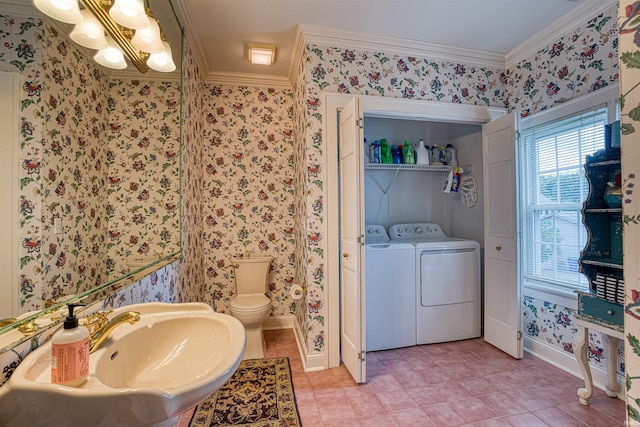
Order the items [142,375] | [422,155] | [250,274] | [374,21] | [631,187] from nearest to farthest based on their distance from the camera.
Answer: [631,187] → [142,375] → [374,21] → [250,274] → [422,155]

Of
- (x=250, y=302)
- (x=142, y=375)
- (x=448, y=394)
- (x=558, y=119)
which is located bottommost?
(x=448, y=394)

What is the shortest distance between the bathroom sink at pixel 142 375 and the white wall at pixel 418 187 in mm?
2504

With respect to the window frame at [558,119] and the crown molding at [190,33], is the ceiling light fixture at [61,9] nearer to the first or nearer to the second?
the crown molding at [190,33]

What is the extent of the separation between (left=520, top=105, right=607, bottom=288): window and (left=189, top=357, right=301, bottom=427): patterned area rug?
223cm

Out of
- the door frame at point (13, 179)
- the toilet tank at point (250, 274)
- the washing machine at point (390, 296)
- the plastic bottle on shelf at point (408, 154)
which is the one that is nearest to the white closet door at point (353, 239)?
the washing machine at point (390, 296)

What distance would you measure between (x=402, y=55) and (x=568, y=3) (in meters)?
1.13

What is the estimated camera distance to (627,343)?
0.53m

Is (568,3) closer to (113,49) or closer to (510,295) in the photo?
(510,295)

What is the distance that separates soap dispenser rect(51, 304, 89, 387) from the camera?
668mm

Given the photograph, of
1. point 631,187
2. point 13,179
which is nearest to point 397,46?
point 631,187

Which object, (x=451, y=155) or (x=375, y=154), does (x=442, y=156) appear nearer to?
(x=451, y=155)

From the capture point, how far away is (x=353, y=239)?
6.77 feet

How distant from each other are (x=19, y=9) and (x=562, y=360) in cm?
347

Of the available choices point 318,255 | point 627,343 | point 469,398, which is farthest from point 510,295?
point 627,343
